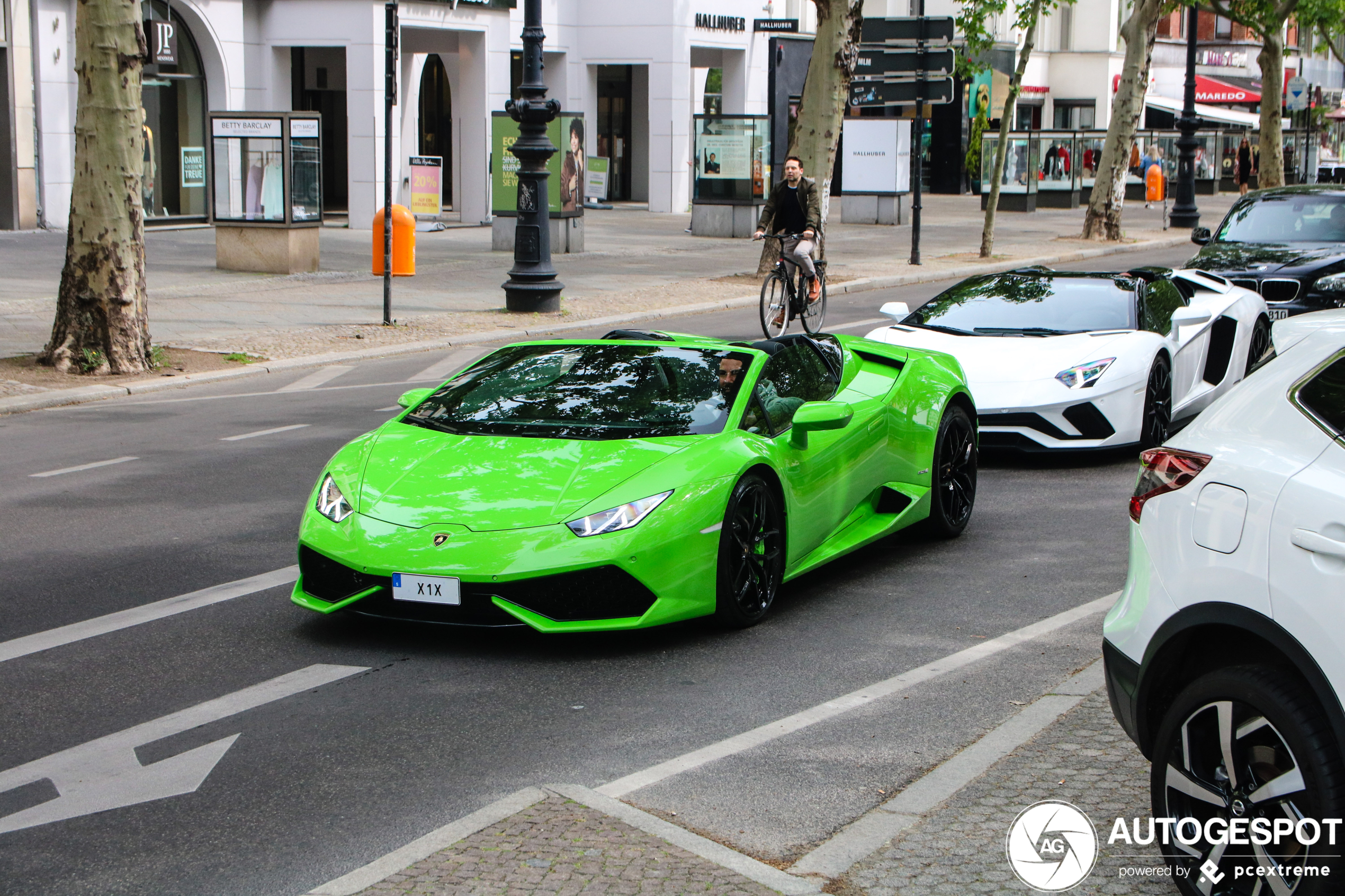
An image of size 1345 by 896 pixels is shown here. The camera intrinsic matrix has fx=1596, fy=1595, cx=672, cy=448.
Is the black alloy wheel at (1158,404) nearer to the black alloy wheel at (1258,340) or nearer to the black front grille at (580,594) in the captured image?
the black alloy wheel at (1258,340)

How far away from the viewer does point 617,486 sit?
20.9ft

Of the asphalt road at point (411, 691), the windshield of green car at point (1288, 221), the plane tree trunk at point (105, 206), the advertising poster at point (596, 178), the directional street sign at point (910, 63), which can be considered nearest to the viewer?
the asphalt road at point (411, 691)

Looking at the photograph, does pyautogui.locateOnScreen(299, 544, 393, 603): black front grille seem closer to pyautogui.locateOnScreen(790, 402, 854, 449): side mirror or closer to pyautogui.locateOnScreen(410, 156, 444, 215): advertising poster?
pyautogui.locateOnScreen(790, 402, 854, 449): side mirror

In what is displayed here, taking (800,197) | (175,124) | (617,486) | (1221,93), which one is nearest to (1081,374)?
(617,486)

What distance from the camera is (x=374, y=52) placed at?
3231 centimetres

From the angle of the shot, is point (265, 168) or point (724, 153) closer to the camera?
point (265, 168)

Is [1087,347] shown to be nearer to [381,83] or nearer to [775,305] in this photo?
[775,305]

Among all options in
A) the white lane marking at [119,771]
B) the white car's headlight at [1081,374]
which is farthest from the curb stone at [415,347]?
the white lane marking at [119,771]

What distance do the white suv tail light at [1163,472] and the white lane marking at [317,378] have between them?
436 inches

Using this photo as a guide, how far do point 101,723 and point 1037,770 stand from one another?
3.15 meters

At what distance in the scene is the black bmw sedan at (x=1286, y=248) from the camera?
55.1ft

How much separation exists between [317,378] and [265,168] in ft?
28.7

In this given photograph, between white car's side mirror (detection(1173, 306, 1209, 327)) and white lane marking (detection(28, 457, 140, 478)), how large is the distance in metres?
7.20

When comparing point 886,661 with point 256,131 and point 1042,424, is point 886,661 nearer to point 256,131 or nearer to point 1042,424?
point 1042,424
